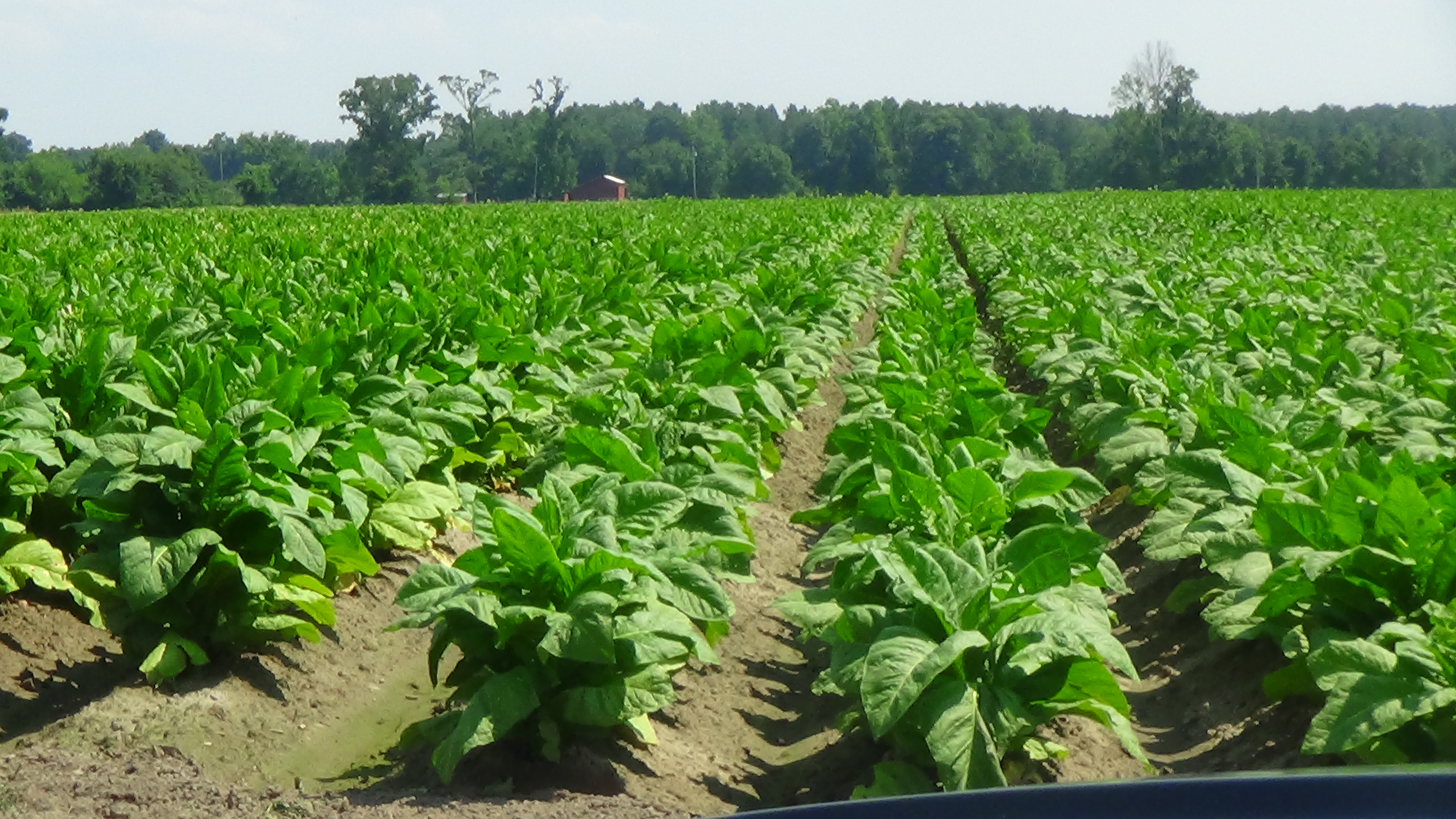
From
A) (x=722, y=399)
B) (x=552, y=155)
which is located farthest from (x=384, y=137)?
(x=722, y=399)

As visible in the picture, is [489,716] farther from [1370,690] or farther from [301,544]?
[1370,690]

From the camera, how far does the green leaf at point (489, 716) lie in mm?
3729

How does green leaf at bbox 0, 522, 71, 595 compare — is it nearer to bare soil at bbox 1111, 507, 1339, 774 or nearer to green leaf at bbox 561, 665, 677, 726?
green leaf at bbox 561, 665, 677, 726

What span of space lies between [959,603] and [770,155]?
340 ft

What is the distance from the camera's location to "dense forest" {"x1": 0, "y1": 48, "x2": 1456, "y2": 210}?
77.7 meters

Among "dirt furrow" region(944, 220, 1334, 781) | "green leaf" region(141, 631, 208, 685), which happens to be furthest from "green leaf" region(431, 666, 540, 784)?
"dirt furrow" region(944, 220, 1334, 781)

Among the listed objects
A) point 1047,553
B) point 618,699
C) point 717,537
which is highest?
point 1047,553

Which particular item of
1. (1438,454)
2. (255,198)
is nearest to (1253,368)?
(1438,454)

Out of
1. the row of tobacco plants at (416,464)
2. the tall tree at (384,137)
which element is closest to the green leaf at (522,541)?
the row of tobacco plants at (416,464)

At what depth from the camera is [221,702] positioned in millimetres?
4676

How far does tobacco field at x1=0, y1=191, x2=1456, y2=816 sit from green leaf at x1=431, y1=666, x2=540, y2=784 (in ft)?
0.05

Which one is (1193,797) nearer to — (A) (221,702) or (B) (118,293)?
(A) (221,702)

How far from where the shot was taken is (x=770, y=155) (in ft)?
346

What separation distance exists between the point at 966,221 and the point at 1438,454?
27.7m
